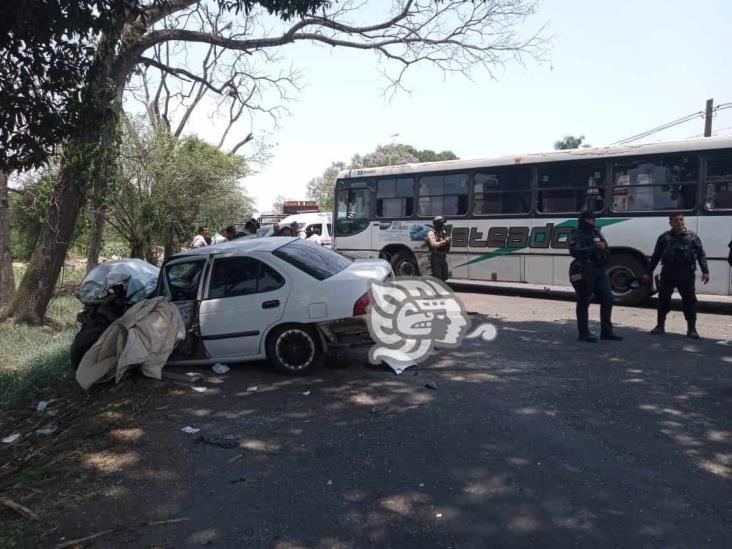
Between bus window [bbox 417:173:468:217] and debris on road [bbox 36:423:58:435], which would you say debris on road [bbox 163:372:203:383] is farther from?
bus window [bbox 417:173:468:217]

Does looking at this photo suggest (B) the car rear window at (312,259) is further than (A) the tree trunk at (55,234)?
No

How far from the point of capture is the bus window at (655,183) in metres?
9.87

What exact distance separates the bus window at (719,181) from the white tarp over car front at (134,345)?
28.9 ft

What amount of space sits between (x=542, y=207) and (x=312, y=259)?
6.62 meters

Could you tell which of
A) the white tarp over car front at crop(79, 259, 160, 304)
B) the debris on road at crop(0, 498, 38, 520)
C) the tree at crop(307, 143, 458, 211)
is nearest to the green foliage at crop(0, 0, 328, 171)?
the white tarp over car front at crop(79, 259, 160, 304)

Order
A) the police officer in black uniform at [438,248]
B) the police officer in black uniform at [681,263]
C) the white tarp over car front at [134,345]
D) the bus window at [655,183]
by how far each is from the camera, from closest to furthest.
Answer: the white tarp over car front at [134,345] → the police officer in black uniform at [681,263] → the bus window at [655,183] → the police officer in black uniform at [438,248]

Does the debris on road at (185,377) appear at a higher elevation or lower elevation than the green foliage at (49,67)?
lower

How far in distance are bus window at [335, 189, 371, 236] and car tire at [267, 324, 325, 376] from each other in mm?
8307

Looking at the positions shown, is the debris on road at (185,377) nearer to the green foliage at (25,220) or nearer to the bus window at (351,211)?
the green foliage at (25,220)

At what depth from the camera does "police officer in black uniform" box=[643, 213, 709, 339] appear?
24.9ft

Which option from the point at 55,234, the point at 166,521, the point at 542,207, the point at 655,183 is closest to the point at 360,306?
the point at 166,521

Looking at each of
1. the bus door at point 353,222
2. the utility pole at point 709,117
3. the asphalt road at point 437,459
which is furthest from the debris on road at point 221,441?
the utility pole at point 709,117

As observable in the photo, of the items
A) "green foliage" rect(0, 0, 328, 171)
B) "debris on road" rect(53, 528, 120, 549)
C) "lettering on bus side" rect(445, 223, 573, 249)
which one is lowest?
"debris on road" rect(53, 528, 120, 549)

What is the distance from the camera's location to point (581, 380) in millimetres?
5746
